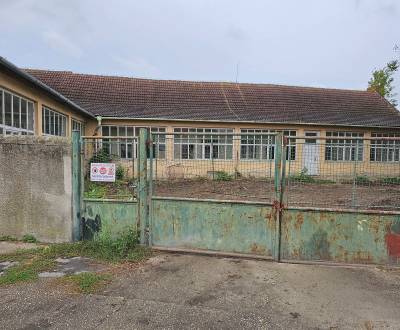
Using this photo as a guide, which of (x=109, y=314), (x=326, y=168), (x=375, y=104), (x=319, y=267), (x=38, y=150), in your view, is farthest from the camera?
(x=375, y=104)

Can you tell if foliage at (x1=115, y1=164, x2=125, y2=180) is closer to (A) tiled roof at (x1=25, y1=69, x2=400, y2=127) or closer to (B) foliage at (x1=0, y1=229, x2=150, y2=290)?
(B) foliage at (x1=0, y1=229, x2=150, y2=290)

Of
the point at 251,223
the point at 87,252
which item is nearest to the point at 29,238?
the point at 87,252

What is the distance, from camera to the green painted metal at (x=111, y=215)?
5.68m

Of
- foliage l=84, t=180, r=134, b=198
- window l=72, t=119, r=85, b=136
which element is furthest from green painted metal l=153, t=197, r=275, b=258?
window l=72, t=119, r=85, b=136

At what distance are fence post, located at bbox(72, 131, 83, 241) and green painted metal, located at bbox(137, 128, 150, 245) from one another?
43.4 inches

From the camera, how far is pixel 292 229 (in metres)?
5.26

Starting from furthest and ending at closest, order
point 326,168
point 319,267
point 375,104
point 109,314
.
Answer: point 375,104, point 326,168, point 319,267, point 109,314

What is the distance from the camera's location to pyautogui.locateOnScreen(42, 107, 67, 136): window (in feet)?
35.0

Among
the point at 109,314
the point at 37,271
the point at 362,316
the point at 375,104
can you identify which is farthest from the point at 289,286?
the point at 375,104

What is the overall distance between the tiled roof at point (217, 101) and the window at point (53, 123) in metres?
3.60

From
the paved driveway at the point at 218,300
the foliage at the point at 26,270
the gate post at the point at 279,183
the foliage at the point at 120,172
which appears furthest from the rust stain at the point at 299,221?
the foliage at the point at 26,270

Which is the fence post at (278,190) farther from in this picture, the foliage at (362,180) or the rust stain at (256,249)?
the foliage at (362,180)

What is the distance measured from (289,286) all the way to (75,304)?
8.92 ft

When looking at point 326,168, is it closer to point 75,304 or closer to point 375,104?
point 75,304
